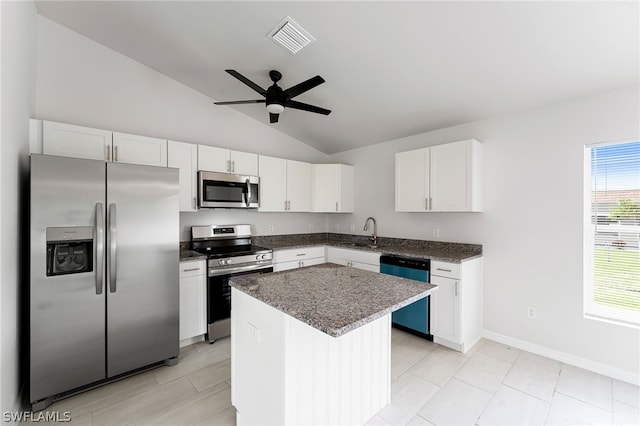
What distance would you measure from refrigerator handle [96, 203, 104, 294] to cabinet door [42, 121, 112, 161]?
0.80m

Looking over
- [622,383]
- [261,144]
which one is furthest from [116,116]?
[622,383]

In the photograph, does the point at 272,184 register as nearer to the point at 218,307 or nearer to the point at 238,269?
the point at 238,269

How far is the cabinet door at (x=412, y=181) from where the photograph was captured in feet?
10.8

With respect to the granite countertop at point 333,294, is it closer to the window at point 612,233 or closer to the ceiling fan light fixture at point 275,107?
the ceiling fan light fixture at point 275,107

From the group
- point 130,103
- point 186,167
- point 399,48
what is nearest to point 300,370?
point 399,48

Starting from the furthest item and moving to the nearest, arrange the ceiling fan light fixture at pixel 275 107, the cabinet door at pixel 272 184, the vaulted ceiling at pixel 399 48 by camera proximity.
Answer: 1. the cabinet door at pixel 272 184
2. the ceiling fan light fixture at pixel 275 107
3. the vaulted ceiling at pixel 399 48

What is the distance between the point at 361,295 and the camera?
1.44 meters

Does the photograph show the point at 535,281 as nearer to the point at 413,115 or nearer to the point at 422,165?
the point at 422,165

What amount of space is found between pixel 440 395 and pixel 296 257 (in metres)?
2.22

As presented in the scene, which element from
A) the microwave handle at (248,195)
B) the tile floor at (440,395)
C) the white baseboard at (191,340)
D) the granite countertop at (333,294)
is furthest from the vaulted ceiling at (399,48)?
the white baseboard at (191,340)

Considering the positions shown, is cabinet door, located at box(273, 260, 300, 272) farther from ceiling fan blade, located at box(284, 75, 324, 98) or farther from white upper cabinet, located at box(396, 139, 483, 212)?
ceiling fan blade, located at box(284, 75, 324, 98)

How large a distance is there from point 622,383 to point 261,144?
463cm

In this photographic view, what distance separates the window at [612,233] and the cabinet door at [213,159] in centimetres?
376

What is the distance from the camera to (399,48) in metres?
2.24
